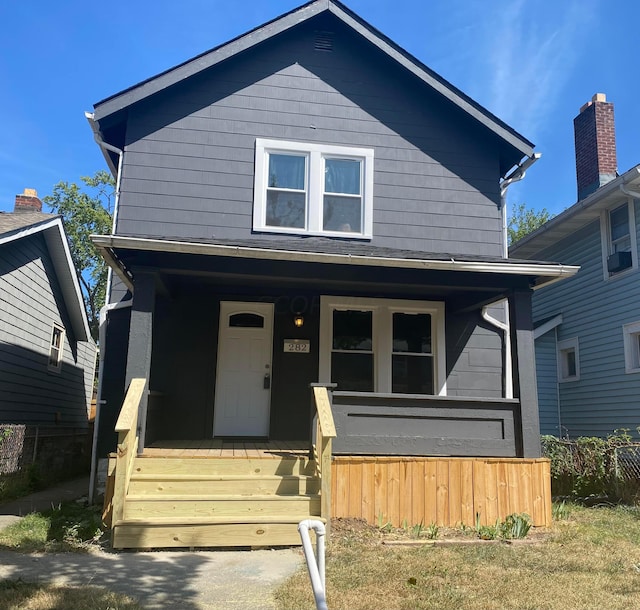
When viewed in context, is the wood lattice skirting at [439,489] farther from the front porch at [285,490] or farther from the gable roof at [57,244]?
the gable roof at [57,244]

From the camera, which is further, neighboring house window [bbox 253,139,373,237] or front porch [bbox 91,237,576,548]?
neighboring house window [bbox 253,139,373,237]

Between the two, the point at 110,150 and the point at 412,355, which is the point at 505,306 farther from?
the point at 110,150

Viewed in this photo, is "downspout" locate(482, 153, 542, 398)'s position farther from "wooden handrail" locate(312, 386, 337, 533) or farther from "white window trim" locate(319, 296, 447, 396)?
"wooden handrail" locate(312, 386, 337, 533)

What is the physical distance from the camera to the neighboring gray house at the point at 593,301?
11.5m

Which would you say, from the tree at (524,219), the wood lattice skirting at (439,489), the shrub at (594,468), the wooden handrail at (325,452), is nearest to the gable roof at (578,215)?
the shrub at (594,468)

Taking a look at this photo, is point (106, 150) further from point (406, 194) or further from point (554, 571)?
point (554, 571)

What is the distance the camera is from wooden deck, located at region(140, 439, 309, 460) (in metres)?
6.62

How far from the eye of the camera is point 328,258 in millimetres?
6852

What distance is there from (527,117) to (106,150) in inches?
1138

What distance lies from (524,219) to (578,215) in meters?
24.4

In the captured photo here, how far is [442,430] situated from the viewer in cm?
→ 707

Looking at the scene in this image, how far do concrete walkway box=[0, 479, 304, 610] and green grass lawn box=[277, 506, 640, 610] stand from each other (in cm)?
27

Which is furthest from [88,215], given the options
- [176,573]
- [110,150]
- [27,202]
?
[176,573]

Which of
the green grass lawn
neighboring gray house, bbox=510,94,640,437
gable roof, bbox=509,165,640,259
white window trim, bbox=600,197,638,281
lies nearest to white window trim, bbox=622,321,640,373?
neighboring gray house, bbox=510,94,640,437
